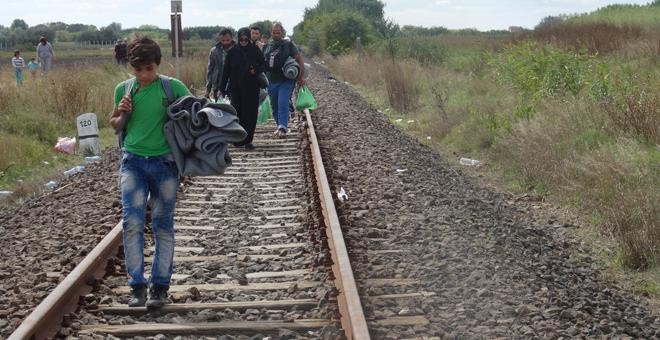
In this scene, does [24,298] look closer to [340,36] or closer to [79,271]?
[79,271]

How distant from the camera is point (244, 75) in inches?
512

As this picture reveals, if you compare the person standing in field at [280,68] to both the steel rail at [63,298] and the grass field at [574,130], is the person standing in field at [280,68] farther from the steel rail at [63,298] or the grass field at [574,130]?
the steel rail at [63,298]

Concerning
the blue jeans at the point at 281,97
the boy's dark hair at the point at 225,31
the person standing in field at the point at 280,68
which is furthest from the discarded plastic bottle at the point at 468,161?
the boy's dark hair at the point at 225,31

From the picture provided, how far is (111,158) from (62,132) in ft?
12.0

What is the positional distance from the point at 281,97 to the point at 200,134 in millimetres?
8638

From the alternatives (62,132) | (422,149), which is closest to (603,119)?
(422,149)

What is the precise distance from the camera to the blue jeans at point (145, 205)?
5.66 meters

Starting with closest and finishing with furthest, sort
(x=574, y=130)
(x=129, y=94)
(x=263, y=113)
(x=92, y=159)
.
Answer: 1. (x=129, y=94)
2. (x=574, y=130)
3. (x=92, y=159)
4. (x=263, y=113)

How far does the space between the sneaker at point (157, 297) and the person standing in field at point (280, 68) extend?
8.15m

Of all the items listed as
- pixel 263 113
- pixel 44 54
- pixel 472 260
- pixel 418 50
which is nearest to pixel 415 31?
pixel 418 50

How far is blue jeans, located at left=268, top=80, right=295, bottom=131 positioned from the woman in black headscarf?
3.29ft

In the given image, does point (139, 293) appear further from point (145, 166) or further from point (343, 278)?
point (343, 278)

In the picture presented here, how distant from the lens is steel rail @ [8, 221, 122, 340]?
4.94m

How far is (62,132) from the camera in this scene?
16.8m
